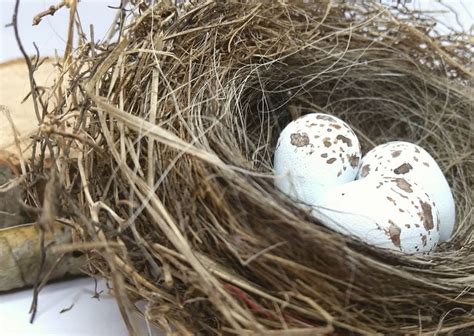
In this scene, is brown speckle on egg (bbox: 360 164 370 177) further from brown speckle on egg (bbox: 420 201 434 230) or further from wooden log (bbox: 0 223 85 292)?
wooden log (bbox: 0 223 85 292)

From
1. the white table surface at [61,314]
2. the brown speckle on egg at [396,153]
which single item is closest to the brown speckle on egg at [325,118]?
the brown speckle on egg at [396,153]

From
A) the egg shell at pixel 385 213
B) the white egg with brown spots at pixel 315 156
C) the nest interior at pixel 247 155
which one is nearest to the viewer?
the nest interior at pixel 247 155

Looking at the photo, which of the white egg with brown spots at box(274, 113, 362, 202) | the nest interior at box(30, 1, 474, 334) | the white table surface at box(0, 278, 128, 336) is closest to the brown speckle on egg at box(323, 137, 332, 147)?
the white egg with brown spots at box(274, 113, 362, 202)

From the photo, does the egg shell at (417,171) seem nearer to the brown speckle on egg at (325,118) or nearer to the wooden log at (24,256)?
the brown speckle on egg at (325,118)

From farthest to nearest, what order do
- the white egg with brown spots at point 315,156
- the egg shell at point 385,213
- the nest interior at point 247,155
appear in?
the white egg with brown spots at point 315,156 < the egg shell at point 385,213 < the nest interior at point 247,155

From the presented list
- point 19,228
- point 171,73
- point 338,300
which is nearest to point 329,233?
point 338,300
